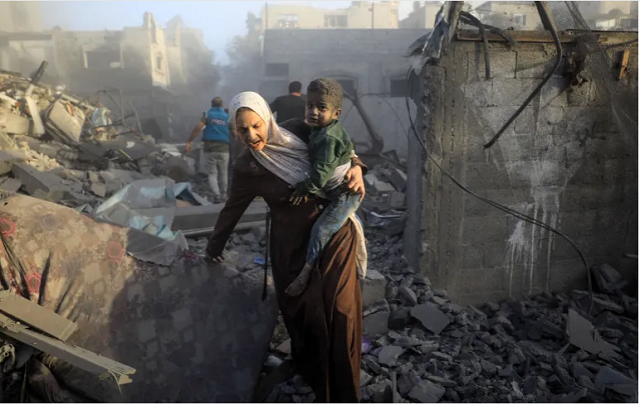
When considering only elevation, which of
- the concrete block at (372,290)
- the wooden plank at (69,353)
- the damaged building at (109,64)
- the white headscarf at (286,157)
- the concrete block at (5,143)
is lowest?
the concrete block at (372,290)

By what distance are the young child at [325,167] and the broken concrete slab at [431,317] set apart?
5.60 feet

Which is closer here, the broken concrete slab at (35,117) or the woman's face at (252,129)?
the woman's face at (252,129)

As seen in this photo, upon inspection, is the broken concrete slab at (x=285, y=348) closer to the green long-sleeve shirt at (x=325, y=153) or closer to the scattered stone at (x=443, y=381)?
the scattered stone at (x=443, y=381)

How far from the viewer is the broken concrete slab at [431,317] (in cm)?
391

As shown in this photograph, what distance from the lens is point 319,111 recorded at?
2330 mm

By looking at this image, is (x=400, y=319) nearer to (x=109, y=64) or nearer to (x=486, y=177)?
(x=486, y=177)

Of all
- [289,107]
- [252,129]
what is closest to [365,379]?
[252,129]

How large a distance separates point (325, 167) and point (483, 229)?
8.73 ft

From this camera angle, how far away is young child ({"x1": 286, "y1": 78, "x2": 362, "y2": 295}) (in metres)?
2.31

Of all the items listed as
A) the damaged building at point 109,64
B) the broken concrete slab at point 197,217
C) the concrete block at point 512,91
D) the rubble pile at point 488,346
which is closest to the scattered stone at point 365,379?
the rubble pile at point 488,346

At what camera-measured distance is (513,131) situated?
4.31 metres

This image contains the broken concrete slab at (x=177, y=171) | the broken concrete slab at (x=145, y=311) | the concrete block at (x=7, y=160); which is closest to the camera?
the broken concrete slab at (x=145, y=311)

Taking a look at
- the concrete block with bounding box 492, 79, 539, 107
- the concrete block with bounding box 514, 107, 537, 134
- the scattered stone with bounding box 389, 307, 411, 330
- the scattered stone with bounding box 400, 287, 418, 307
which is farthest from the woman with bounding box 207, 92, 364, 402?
the concrete block with bounding box 514, 107, 537, 134

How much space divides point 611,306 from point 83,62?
103 feet
